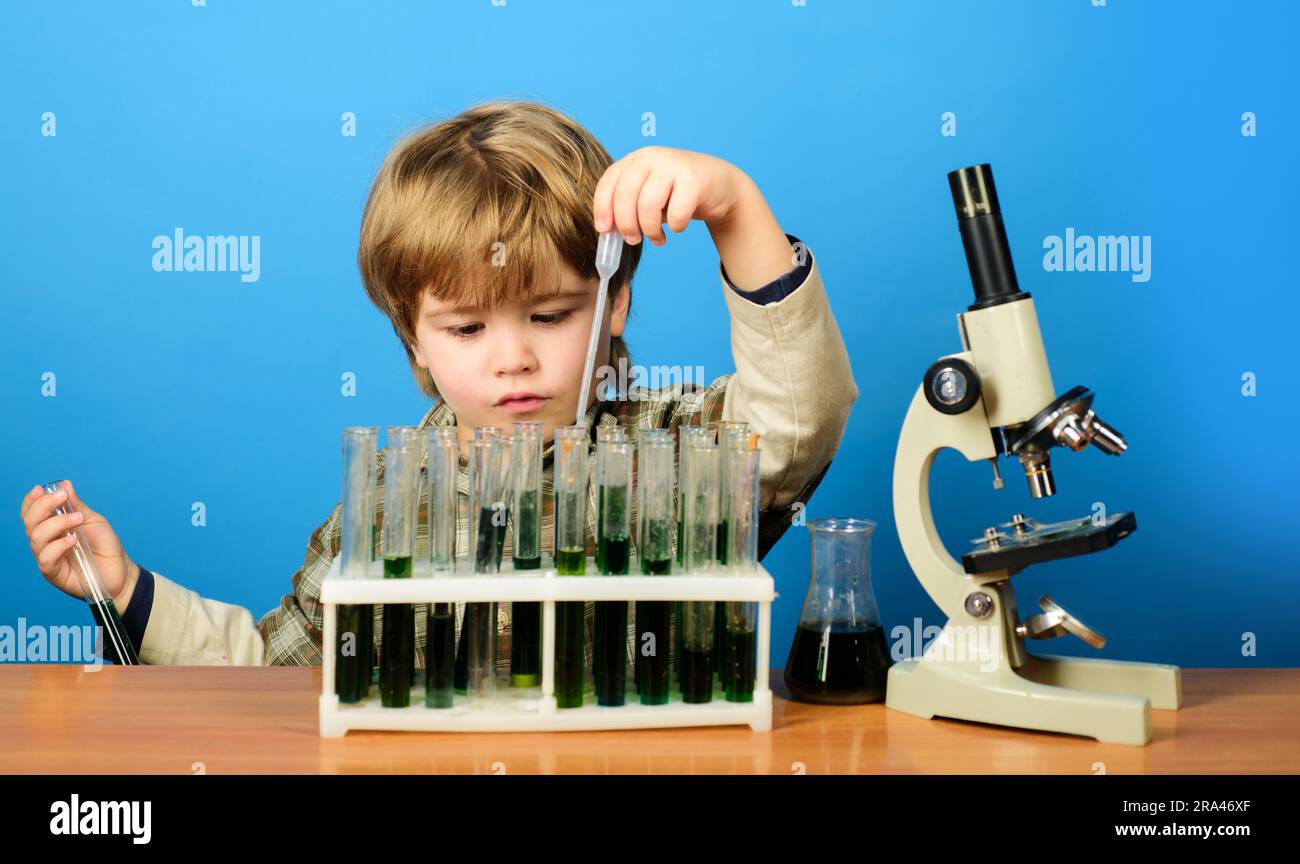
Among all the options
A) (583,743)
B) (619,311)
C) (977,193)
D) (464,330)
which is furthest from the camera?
(619,311)

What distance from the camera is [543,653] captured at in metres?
1.05

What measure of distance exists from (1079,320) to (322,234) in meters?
1.32

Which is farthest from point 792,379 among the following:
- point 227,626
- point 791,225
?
point 791,225

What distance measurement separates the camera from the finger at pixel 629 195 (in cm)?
117

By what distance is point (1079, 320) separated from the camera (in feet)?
7.34

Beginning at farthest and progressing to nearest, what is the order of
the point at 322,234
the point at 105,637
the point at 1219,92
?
the point at 322,234, the point at 1219,92, the point at 105,637

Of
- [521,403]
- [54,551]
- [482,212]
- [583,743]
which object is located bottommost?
[583,743]

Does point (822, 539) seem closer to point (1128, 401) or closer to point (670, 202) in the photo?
point (670, 202)

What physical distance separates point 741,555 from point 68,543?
0.74m

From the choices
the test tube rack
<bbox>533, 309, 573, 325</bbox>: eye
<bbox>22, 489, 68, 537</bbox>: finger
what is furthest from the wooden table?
<bbox>533, 309, 573, 325</bbox>: eye

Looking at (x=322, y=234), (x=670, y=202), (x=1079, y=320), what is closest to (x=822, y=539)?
(x=670, y=202)

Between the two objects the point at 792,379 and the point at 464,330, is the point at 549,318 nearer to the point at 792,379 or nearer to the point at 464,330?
the point at 464,330
